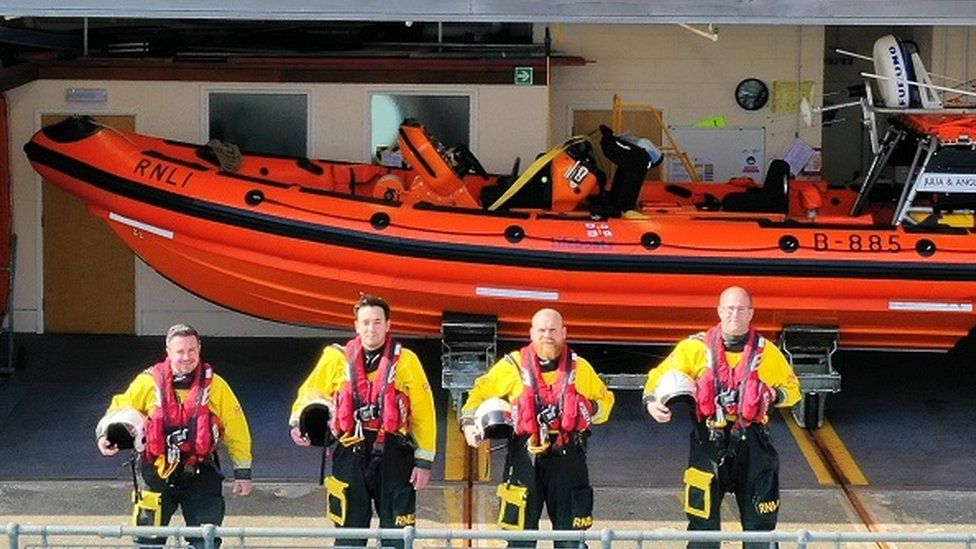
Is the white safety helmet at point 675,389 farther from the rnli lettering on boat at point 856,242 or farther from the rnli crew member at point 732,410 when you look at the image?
the rnli lettering on boat at point 856,242

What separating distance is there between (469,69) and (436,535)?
6145 millimetres

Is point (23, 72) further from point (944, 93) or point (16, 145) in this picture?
point (944, 93)

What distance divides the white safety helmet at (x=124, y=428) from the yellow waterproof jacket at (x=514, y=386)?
1138 millimetres

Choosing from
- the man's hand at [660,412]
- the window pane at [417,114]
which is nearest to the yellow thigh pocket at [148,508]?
the man's hand at [660,412]

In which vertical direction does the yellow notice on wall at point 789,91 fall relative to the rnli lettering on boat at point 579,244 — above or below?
above

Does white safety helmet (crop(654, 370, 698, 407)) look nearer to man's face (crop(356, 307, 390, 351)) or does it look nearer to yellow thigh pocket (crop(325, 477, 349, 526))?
man's face (crop(356, 307, 390, 351))

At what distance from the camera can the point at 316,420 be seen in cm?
686

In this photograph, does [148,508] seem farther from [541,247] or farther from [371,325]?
[541,247]

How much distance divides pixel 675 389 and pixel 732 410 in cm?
25

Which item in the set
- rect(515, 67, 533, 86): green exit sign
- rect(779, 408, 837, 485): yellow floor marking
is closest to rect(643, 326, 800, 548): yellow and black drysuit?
rect(779, 408, 837, 485): yellow floor marking

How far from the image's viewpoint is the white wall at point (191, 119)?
1085 cm

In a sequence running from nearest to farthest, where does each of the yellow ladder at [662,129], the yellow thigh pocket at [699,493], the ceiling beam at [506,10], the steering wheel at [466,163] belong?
the yellow thigh pocket at [699,493]
the ceiling beam at [506,10]
the steering wheel at [466,163]
the yellow ladder at [662,129]

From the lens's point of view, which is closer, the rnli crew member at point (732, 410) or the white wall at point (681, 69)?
the rnli crew member at point (732, 410)

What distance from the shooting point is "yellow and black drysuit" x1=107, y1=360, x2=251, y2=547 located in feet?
22.0
